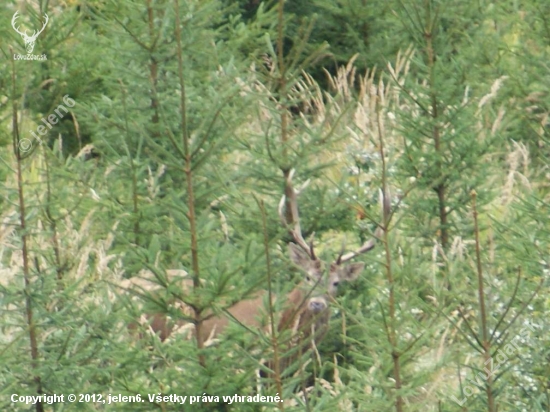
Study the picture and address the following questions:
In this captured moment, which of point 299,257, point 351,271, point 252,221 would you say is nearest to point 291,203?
point 252,221

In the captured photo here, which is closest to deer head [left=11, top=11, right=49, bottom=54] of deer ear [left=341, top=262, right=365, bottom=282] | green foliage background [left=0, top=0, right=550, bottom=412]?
green foliage background [left=0, top=0, right=550, bottom=412]

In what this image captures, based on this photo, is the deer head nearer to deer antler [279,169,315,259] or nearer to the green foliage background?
the green foliage background

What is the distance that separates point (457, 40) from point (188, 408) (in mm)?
7480

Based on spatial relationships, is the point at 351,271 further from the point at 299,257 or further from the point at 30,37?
the point at 30,37

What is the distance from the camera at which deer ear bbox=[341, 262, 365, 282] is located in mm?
7320

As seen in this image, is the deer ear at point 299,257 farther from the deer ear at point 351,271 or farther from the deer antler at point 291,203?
the deer ear at point 351,271

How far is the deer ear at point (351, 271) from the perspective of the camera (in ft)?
24.0

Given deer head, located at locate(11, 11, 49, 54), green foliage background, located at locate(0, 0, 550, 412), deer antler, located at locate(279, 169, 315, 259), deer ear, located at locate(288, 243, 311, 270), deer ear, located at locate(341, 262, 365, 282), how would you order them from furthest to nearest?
deer head, located at locate(11, 11, 49, 54), deer ear, located at locate(341, 262, 365, 282), deer ear, located at locate(288, 243, 311, 270), deer antler, located at locate(279, 169, 315, 259), green foliage background, located at locate(0, 0, 550, 412)

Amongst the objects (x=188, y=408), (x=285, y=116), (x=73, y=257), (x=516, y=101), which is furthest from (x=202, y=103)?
(x=516, y=101)

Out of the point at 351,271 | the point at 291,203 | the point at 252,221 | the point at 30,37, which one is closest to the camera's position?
the point at 252,221

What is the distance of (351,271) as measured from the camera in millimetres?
7340

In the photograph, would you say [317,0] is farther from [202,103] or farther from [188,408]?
[188,408]

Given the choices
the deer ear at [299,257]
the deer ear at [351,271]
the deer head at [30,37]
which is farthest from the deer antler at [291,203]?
the deer head at [30,37]

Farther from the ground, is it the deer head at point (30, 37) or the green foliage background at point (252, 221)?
the deer head at point (30, 37)
